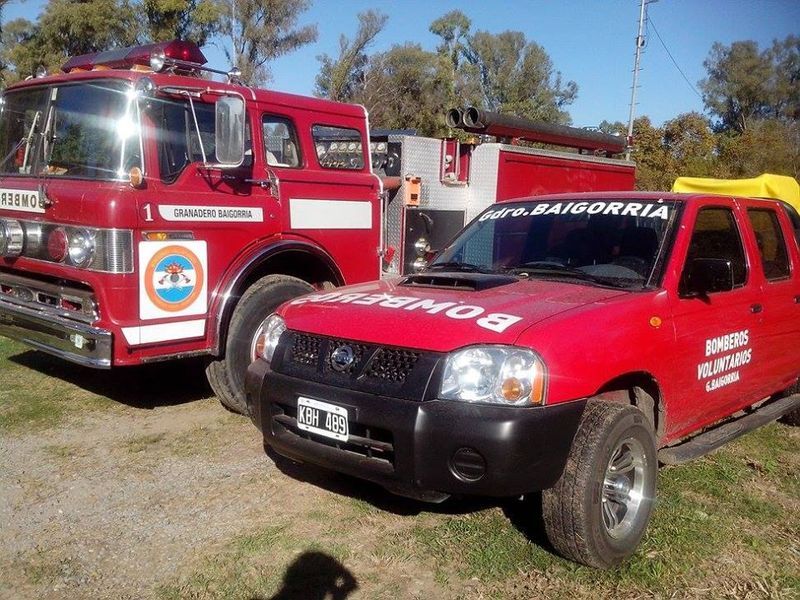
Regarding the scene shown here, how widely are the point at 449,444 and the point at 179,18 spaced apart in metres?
25.8

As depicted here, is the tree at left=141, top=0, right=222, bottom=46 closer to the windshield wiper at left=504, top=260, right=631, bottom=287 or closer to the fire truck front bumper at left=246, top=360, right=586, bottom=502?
the windshield wiper at left=504, top=260, right=631, bottom=287

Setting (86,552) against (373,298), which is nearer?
(86,552)

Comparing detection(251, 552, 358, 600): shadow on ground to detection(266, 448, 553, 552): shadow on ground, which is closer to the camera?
detection(251, 552, 358, 600): shadow on ground

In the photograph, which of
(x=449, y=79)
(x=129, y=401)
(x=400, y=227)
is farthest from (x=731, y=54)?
(x=129, y=401)

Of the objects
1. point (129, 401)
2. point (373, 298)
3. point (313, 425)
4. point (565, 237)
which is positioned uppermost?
point (565, 237)

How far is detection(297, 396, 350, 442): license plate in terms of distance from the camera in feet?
11.1

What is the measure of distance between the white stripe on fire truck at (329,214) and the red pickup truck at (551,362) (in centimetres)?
149

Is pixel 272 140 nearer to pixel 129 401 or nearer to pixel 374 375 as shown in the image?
pixel 129 401

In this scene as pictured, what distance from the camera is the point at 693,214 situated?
4.18 metres

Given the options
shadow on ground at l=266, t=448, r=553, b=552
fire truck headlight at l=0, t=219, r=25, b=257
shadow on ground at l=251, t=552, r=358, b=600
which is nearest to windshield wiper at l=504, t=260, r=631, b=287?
shadow on ground at l=266, t=448, r=553, b=552

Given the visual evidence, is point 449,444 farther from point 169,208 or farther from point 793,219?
point 793,219

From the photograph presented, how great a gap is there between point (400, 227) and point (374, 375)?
14.0 ft

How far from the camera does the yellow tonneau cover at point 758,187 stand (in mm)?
8703

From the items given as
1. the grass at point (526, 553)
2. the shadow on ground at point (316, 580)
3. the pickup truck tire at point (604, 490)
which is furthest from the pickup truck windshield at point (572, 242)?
the shadow on ground at point (316, 580)
